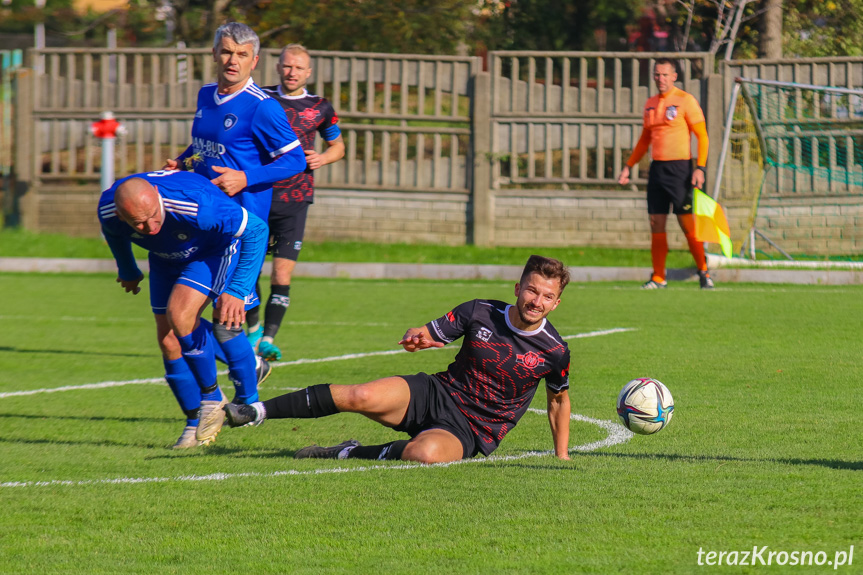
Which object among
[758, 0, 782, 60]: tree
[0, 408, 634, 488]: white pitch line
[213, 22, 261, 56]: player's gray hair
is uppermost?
[758, 0, 782, 60]: tree

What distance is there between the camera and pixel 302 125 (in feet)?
29.9

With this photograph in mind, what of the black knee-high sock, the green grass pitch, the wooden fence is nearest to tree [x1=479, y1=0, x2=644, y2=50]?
the wooden fence

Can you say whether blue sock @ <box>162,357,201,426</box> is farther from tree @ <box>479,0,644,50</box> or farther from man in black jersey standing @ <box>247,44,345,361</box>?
tree @ <box>479,0,644,50</box>

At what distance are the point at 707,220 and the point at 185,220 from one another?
30.6ft

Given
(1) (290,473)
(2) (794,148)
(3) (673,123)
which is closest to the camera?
(1) (290,473)

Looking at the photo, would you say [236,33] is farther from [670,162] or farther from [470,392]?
[670,162]

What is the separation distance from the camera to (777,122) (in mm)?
15820

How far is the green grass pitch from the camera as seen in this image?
12.7 ft

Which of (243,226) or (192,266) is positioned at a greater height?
(243,226)

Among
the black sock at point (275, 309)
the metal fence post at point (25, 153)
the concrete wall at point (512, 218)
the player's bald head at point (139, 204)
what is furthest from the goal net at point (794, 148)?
the metal fence post at point (25, 153)

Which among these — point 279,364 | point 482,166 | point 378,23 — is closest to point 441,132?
point 482,166

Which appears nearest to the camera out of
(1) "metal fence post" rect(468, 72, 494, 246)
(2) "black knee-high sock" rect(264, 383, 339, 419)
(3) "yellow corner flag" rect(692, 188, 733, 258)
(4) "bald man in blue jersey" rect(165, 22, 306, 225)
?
(2) "black knee-high sock" rect(264, 383, 339, 419)

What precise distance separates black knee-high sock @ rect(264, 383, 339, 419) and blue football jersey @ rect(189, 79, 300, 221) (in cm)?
169

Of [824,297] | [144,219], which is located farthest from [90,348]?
[824,297]
